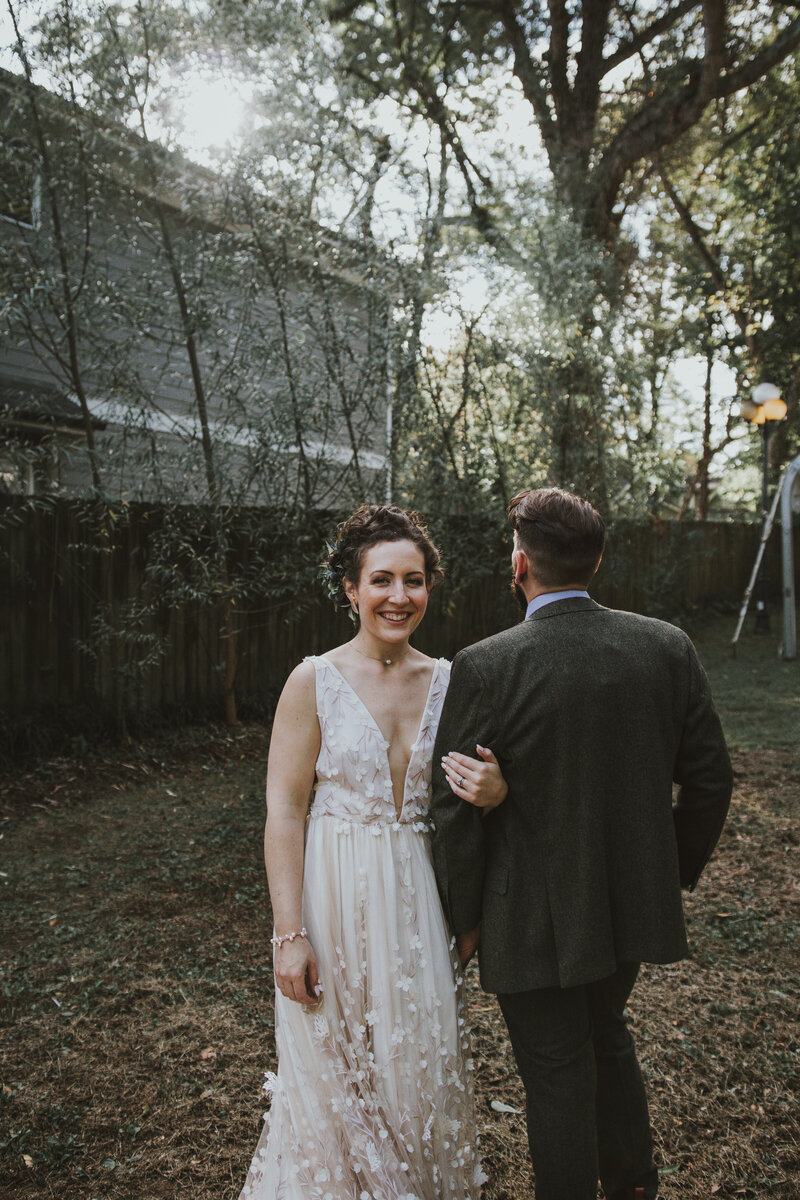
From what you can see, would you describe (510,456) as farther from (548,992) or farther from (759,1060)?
(548,992)

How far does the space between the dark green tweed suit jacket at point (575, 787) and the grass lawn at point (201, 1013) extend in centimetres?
100

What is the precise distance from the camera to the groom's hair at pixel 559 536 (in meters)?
1.68

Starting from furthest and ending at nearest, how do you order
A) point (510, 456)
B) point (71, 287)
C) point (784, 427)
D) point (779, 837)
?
1. point (784, 427)
2. point (510, 456)
3. point (71, 287)
4. point (779, 837)

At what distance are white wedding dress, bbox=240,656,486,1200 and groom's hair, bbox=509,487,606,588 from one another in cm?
48

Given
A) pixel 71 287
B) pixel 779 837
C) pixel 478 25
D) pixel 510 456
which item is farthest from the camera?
pixel 478 25

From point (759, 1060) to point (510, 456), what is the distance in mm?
6575

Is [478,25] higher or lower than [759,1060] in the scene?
higher

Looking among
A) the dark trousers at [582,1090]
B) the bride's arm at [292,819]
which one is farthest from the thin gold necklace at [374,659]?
the dark trousers at [582,1090]

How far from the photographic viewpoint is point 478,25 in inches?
504

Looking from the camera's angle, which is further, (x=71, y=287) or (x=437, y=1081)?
(x=71, y=287)

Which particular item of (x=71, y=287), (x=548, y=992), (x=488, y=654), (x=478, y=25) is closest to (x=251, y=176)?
(x=71, y=287)

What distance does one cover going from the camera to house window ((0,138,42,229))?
5.81m

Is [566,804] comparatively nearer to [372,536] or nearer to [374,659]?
[374,659]

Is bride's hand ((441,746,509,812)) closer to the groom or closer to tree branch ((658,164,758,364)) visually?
the groom
